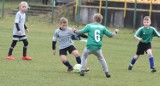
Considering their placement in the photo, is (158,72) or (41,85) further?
(158,72)

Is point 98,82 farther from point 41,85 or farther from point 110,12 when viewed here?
point 110,12

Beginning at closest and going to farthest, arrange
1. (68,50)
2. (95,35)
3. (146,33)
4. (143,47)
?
1. (95,35)
2. (68,50)
3. (146,33)
4. (143,47)

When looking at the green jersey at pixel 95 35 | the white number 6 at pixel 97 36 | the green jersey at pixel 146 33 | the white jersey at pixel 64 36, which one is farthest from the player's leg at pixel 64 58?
the green jersey at pixel 146 33

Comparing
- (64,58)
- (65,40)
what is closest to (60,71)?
(64,58)

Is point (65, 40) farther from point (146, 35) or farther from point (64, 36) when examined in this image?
point (146, 35)

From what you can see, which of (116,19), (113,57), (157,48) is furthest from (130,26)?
(113,57)

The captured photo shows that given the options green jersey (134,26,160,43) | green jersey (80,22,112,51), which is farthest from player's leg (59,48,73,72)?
green jersey (134,26,160,43)

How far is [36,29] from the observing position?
30.0m

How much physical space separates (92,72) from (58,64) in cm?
175

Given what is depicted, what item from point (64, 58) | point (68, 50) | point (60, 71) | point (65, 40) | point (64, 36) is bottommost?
point (60, 71)


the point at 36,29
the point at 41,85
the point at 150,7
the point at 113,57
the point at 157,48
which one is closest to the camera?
the point at 41,85

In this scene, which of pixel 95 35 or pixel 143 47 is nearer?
pixel 95 35

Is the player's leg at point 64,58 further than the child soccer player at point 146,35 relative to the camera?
No

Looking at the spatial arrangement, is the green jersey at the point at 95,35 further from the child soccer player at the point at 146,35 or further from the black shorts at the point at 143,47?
the black shorts at the point at 143,47
